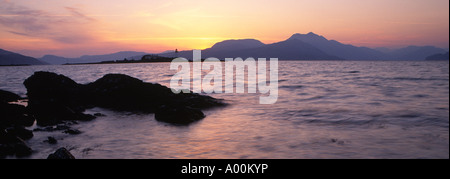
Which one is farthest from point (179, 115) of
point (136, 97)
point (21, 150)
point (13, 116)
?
point (13, 116)

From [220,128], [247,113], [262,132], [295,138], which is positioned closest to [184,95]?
[247,113]

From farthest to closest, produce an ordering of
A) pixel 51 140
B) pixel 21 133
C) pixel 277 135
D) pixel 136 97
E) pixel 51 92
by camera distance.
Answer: pixel 51 92
pixel 136 97
pixel 21 133
pixel 277 135
pixel 51 140

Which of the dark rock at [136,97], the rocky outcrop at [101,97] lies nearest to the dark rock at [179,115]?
the rocky outcrop at [101,97]

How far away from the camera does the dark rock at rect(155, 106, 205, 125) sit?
12617mm

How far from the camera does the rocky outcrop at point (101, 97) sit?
1530 centimetres

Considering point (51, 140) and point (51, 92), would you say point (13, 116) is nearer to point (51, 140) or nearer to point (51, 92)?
point (51, 140)

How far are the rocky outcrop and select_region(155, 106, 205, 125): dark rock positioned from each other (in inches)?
11.6

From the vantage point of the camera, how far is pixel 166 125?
12250mm

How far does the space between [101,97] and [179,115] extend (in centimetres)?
1007

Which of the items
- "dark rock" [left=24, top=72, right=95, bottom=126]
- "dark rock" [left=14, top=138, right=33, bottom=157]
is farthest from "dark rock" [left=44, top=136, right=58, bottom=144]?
"dark rock" [left=24, top=72, right=95, bottom=126]

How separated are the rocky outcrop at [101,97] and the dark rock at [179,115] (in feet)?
0.97

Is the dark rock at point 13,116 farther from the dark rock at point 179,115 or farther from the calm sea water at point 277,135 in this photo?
the dark rock at point 179,115

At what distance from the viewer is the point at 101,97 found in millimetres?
19938

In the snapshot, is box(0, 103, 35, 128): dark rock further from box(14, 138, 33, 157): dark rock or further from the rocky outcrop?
box(14, 138, 33, 157): dark rock
